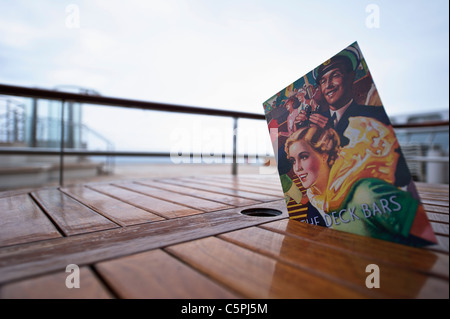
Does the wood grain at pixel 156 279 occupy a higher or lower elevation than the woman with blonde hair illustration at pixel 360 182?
lower

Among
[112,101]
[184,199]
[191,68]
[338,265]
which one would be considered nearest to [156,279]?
[338,265]

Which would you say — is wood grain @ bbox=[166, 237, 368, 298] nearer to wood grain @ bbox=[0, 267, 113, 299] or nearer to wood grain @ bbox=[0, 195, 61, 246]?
wood grain @ bbox=[0, 267, 113, 299]

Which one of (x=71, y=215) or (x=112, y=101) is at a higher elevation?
(x=112, y=101)

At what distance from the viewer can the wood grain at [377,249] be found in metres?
0.47

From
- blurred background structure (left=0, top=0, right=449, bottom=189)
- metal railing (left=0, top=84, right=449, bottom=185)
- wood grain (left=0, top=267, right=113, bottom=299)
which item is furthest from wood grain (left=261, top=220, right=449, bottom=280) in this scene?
metal railing (left=0, top=84, right=449, bottom=185)

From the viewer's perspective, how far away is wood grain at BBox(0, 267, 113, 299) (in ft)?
1.25

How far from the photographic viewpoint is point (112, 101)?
1778 mm

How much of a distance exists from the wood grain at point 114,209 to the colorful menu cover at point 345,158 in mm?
483

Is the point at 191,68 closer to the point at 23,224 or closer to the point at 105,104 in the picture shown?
the point at 105,104

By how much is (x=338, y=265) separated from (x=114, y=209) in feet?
2.59

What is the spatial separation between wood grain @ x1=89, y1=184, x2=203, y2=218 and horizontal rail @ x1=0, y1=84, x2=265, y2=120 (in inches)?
27.7

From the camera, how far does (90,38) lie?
17.1 ft

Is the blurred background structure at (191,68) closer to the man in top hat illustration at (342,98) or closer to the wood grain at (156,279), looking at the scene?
the man in top hat illustration at (342,98)

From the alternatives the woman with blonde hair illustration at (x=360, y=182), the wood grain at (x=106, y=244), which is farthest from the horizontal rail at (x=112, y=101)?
the woman with blonde hair illustration at (x=360, y=182)
